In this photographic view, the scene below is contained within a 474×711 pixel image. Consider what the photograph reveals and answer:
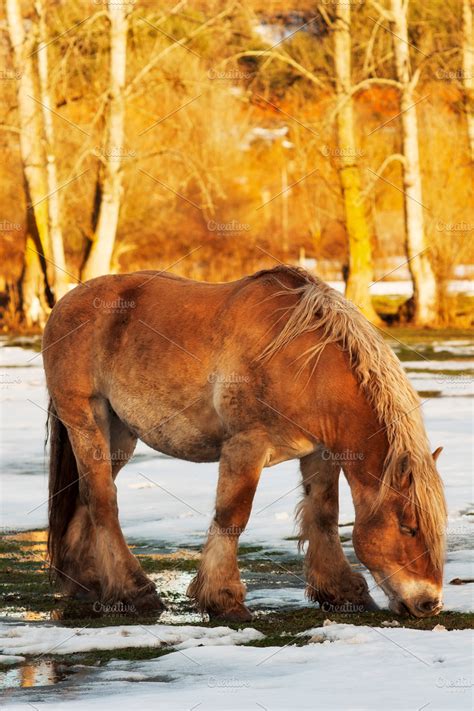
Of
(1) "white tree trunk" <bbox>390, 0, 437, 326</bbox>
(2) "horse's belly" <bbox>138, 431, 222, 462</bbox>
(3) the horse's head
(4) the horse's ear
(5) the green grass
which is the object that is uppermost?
(1) "white tree trunk" <bbox>390, 0, 437, 326</bbox>

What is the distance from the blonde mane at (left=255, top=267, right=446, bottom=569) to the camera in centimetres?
512

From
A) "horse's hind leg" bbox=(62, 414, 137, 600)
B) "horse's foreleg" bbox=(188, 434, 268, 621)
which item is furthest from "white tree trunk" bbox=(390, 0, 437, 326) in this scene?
"horse's foreleg" bbox=(188, 434, 268, 621)

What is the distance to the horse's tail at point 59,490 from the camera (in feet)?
21.0

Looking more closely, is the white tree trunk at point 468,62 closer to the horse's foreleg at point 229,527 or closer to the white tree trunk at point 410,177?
the white tree trunk at point 410,177

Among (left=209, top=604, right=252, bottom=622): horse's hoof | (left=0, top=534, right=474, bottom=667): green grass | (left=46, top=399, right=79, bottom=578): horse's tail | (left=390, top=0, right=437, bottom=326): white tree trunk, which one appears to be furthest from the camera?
(left=390, top=0, right=437, bottom=326): white tree trunk

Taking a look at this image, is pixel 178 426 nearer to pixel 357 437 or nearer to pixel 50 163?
pixel 357 437

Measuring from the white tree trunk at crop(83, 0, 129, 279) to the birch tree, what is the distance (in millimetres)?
Result: 4140

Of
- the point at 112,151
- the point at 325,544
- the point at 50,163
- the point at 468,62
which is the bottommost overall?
the point at 325,544

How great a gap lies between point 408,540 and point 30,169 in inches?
790

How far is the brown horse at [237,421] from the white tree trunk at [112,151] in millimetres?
16111

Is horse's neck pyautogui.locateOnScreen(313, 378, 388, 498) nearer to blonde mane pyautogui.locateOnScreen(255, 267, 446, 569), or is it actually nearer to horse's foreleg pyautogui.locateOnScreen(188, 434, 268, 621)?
blonde mane pyautogui.locateOnScreen(255, 267, 446, 569)

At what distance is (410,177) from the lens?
2358 cm

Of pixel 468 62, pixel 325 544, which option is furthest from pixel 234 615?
pixel 468 62

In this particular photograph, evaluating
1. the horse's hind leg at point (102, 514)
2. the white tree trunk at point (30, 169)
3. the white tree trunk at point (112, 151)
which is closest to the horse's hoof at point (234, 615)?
the horse's hind leg at point (102, 514)
